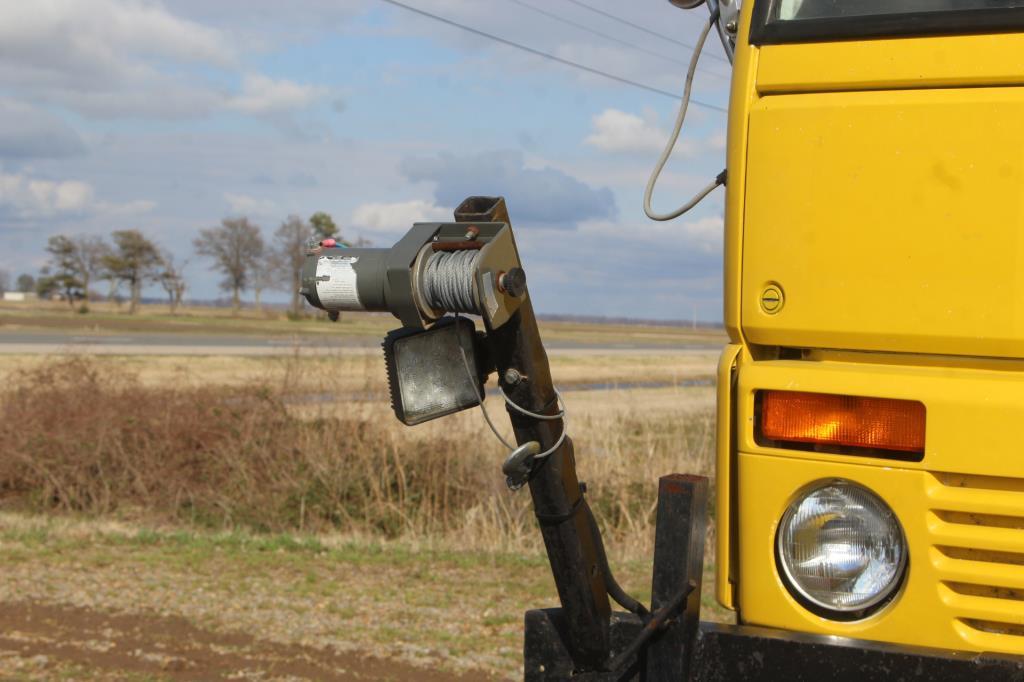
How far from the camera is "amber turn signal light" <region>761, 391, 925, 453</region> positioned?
2.18m

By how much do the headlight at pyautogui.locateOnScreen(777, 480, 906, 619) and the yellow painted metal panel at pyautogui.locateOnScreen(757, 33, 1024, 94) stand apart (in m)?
0.87

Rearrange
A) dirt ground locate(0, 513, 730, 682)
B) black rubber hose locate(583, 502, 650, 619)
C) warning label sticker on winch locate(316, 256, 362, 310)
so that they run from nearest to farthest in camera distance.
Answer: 1. warning label sticker on winch locate(316, 256, 362, 310)
2. black rubber hose locate(583, 502, 650, 619)
3. dirt ground locate(0, 513, 730, 682)

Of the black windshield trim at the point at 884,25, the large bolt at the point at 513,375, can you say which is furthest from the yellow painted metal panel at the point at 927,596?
the black windshield trim at the point at 884,25

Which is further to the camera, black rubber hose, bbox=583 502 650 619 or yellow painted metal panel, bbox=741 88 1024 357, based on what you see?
black rubber hose, bbox=583 502 650 619

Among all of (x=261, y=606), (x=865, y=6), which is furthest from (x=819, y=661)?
(x=261, y=606)

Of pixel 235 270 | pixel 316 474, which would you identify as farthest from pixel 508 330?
pixel 235 270

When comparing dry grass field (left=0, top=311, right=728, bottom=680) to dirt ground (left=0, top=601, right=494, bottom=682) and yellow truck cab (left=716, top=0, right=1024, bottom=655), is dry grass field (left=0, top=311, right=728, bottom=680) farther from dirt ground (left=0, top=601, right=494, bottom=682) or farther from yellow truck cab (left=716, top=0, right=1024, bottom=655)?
yellow truck cab (left=716, top=0, right=1024, bottom=655)

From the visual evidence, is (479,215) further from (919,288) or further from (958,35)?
(958,35)

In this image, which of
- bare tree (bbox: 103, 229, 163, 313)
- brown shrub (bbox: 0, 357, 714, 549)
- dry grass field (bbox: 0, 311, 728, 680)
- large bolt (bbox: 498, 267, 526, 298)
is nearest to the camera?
large bolt (bbox: 498, 267, 526, 298)

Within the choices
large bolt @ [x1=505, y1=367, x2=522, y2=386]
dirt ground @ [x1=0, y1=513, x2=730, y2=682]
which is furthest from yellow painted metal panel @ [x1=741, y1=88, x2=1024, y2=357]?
dirt ground @ [x1=0, y1=513, x2=730, y2=682]

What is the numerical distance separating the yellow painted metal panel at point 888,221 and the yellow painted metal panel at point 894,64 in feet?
0.09

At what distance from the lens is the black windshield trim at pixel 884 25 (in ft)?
7.36

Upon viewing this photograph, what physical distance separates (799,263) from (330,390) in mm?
9519

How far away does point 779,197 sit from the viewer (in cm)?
235
